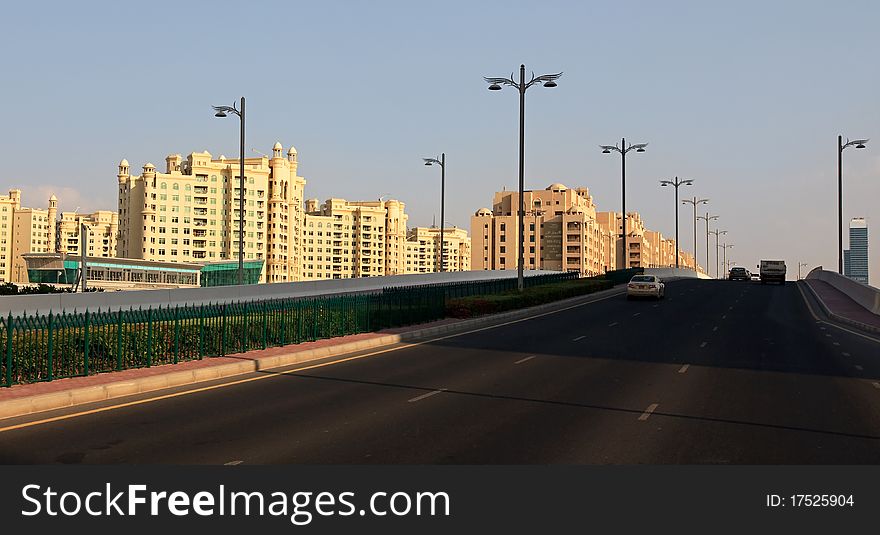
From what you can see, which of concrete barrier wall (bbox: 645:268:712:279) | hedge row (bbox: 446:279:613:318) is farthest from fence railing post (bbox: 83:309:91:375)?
concrete barrier wall (bbox: 645:268:712:279)

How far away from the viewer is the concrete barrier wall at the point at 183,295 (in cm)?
2855

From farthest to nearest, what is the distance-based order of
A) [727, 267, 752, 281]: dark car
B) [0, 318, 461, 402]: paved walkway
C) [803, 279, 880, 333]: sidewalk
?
[727, 267, 752, 281]: dark car
[803, 279, 880, 333]: sidewalk
[0, 318, 461, 402]: paved walkway

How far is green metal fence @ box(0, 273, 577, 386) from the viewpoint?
1553cm

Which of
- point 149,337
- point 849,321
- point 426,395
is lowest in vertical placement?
point 426,395

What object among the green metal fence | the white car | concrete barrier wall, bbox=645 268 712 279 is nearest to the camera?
the green metal fence

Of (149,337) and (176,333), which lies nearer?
(149,337)

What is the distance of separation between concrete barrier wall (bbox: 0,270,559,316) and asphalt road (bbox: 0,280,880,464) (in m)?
7.35

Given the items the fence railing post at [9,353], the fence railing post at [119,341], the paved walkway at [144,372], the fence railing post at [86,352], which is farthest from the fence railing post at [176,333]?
the fence railing post at [9,353]

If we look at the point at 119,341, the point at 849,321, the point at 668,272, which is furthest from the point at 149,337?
the point at 668,272

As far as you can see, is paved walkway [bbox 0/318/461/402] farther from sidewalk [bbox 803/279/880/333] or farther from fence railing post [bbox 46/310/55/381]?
sidewalk [bbox 803/279/880/333]

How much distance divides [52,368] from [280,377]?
4530mm

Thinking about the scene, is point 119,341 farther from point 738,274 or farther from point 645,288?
point 738,274

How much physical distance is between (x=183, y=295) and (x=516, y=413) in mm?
26143

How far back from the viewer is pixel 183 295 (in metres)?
36.5
